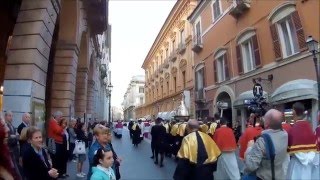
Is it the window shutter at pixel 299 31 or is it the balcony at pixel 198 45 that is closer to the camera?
the window shutter at pixel 299 31

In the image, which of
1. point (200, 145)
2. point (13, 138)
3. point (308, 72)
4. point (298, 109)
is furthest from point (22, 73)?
point (308, 72)

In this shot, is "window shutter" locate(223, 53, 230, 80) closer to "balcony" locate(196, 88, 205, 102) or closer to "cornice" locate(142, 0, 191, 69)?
"balcony" locate(196, 88, 205, 102)

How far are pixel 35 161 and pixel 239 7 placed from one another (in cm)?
1657

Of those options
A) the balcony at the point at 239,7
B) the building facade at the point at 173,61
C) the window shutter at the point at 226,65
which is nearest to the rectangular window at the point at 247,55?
the balcony at the point at 239,7

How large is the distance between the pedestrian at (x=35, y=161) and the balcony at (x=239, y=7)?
16.0 m

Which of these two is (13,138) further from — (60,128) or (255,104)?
(255,104)

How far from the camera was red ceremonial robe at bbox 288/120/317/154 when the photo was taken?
16.4 ft

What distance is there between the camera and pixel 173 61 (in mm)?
40656

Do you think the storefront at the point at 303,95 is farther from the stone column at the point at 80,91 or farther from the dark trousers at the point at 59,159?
the stone column at the point at 80,91

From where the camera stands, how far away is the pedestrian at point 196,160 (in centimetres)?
552

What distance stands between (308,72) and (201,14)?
1457cm

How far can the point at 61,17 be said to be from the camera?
15.2 meters

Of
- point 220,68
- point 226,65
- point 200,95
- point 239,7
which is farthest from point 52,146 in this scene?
point 200,95

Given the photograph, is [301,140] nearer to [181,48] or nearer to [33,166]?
[33,166]
